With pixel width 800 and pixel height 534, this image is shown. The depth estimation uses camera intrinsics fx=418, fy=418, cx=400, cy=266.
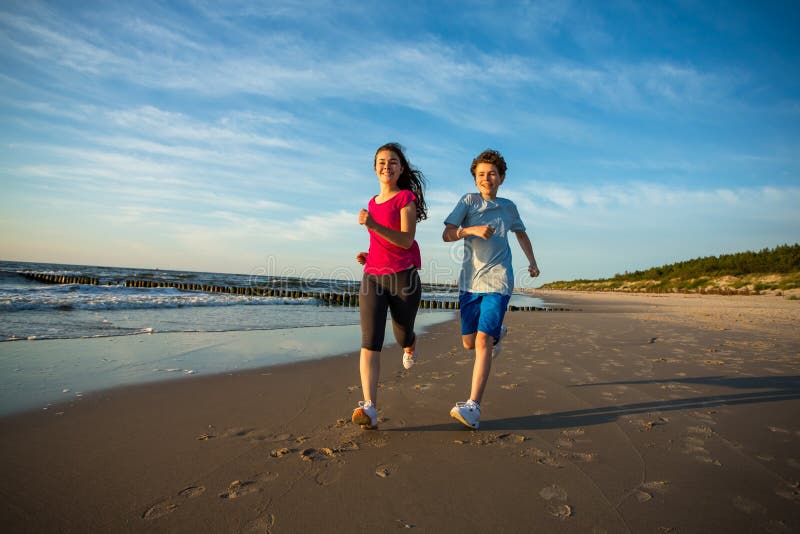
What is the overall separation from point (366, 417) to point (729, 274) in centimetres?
3670

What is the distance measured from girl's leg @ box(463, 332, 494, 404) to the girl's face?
148cm

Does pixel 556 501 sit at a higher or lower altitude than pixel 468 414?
lower

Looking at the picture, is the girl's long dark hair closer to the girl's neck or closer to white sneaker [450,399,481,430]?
the girl's neck

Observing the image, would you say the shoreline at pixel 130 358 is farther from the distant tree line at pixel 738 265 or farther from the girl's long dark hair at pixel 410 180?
the distant tree line at pixel 738 265

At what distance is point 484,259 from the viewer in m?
3.61

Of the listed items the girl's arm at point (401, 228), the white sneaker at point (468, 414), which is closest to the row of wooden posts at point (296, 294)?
the white sneaker at point (468, 414)

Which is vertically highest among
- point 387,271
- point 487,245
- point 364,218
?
point 364,218

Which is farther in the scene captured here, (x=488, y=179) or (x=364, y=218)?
(x=488, y=179)

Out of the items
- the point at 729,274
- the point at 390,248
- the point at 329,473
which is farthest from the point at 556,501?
the point at 729,274

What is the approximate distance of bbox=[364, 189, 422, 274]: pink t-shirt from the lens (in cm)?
334

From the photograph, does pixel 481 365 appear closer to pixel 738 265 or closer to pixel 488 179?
pixel 488 179

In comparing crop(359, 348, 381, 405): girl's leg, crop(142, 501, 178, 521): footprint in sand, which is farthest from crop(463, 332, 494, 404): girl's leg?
crop(142, 501, 178, 521): footprint in sand

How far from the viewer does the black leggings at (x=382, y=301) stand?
10.8 ft

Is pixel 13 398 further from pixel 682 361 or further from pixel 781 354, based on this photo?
pixel 781 354
